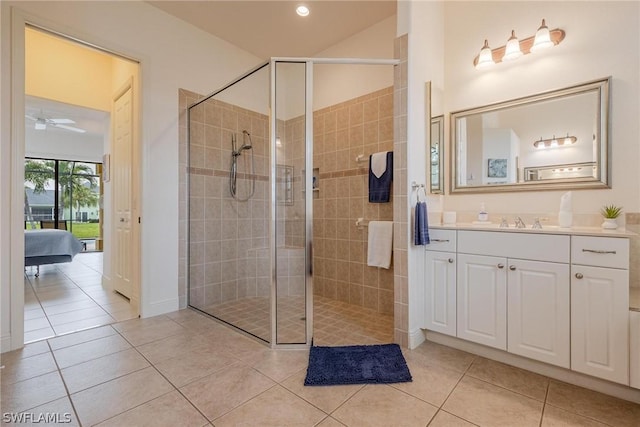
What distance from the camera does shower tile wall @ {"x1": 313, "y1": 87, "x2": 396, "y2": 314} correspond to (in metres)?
2.96

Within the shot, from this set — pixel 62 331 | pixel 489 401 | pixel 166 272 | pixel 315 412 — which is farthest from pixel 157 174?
pixel 489 401

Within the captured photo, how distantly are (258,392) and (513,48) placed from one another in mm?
3033

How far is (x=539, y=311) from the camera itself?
5.82 ft

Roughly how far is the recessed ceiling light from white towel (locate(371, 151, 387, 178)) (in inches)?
62.3

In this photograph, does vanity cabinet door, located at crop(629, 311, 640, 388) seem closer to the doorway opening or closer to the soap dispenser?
the soap dispenser

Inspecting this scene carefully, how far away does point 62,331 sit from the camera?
2.45 metres

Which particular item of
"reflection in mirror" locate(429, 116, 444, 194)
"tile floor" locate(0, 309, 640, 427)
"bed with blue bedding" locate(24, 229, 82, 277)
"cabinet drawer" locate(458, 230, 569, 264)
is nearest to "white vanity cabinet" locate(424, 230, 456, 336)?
"cabinet drawer" locate(458, 230, 569, 264)

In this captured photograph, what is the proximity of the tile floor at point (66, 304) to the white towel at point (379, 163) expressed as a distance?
9.13 ft

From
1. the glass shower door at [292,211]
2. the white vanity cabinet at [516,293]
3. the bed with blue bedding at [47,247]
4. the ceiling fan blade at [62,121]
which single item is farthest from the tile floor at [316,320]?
the ceiling fan blade at [62,121]

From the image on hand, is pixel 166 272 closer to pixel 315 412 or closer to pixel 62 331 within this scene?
pixel 62 331

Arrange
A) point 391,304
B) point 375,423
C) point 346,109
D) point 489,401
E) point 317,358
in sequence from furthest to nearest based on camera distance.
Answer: point 346,109 < point 391,304 < point 317,358 < point 489,401 < point 375,423

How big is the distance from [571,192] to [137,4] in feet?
13.2

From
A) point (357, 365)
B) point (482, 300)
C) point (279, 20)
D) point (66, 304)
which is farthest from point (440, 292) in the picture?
point (66, 304)

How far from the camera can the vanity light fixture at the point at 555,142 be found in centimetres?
208
